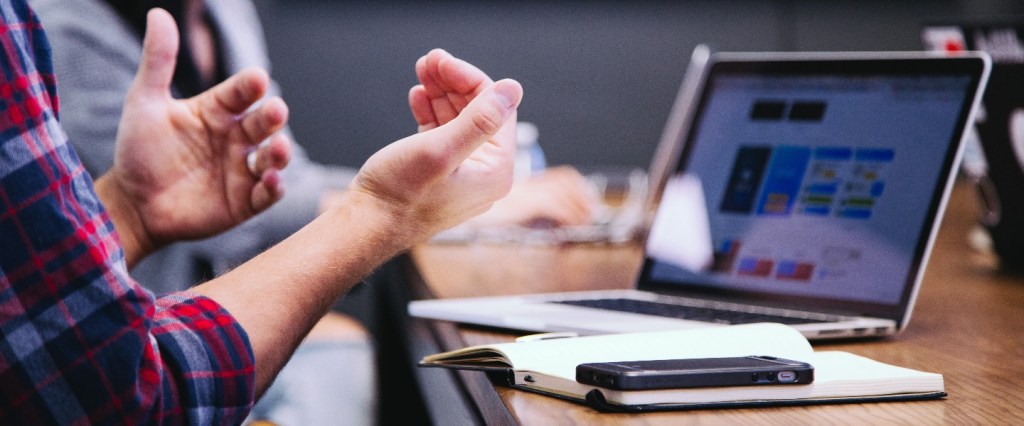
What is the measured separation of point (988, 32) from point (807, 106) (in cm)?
25

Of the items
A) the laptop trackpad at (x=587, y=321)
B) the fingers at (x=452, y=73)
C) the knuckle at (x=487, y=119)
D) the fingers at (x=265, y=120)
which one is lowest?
the laptop trackpad at (x=587, y=321)

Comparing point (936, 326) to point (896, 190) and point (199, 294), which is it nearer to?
point (896, 190)

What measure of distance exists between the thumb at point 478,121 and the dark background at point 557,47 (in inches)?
88.8

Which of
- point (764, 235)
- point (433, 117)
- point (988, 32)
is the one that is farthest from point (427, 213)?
point (988, 32)

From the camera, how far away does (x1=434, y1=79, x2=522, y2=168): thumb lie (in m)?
0.69

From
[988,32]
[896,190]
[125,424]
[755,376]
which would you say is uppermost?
[988,32]

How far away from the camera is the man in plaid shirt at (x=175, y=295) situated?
58 cm

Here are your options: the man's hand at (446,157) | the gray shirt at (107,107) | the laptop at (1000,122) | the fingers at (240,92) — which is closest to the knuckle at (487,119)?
the man's hand at (446,157)

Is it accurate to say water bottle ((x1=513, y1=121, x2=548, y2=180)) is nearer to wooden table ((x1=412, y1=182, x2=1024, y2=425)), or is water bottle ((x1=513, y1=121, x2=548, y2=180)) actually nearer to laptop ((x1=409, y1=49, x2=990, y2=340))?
wooden table ((x1=412, y1=182, x2=1024, y2=425))

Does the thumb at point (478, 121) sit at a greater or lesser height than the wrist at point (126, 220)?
greater

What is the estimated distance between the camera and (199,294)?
27.5 inches

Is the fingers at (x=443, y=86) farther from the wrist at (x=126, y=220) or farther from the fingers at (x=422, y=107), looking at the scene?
the wrist at (x=126, y=220)

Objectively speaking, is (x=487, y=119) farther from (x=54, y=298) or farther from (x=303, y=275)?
(x=54, y=298)

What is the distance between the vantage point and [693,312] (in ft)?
3.02
